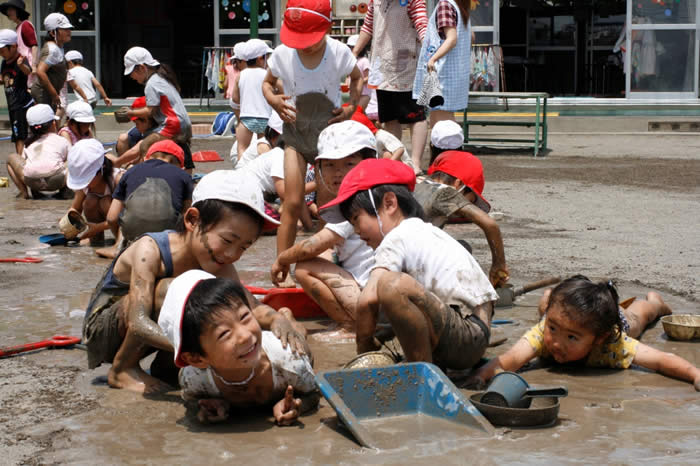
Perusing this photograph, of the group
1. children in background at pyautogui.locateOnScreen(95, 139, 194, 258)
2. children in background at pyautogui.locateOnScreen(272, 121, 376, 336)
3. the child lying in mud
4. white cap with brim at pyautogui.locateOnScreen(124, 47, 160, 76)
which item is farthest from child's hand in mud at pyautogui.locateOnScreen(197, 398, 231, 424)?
white cap with brim at pyautogui.locateOnScreen(124, 47, 160, 76)

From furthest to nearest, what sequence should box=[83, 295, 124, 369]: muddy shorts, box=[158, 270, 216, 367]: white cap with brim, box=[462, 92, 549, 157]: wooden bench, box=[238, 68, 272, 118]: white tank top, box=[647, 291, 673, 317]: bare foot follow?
1. box=[462, 92, 549, 157]: wooden bench
2. box=[238, 68, 272, 118]: white tank top
3. box=[647, 291, 673, 317]: bare foot
4. box=[83, 295, 124, 369]: muddy shorts
5. box=[158, 270, 216, 367]: white cap with brim

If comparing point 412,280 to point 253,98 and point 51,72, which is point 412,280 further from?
point 51,72

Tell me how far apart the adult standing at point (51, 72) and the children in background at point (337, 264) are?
6.83m

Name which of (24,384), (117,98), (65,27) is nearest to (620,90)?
(117,98)

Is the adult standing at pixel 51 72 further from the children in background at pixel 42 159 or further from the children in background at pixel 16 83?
the children in background at pixel 42 159

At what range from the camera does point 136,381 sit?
11.9ft

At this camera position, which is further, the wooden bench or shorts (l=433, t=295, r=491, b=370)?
the wooden bench

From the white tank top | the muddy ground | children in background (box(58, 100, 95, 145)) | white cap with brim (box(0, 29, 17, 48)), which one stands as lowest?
the muddy ground

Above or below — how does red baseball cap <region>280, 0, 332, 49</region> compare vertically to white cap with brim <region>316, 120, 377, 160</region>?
above

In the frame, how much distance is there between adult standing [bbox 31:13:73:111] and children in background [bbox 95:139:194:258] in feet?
16.5

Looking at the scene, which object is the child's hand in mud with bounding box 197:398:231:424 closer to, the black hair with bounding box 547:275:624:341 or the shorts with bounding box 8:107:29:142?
the black hair with bounding box 547:275:624:341

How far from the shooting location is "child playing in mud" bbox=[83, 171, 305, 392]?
3.51m

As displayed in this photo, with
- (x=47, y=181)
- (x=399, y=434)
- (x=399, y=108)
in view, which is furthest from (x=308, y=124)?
(x=47, y=181)

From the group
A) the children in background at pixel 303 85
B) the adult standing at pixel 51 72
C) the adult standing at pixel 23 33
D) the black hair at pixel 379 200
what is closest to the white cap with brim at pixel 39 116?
the adult standing at pixel 51 72
